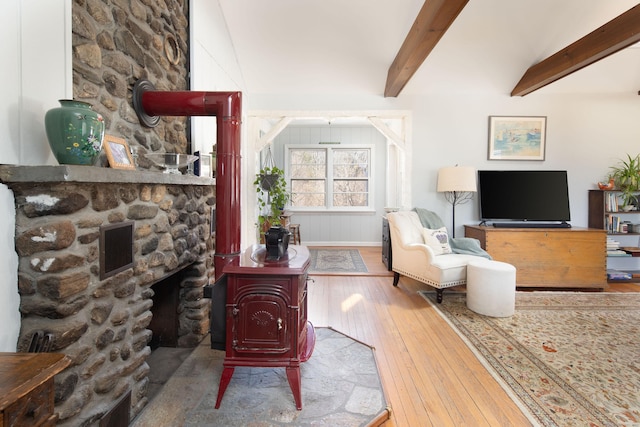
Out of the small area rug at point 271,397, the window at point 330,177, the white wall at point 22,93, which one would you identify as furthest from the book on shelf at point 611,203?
the white wall at point 22,93

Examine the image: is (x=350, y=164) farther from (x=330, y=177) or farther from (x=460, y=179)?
(x=460, y=179)

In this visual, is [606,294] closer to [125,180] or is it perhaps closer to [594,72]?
[594,72]

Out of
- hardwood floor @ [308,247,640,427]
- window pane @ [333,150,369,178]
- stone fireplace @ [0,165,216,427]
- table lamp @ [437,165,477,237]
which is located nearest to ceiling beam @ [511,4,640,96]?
table lamp @ [437,165,477,237]

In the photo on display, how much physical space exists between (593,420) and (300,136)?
5952mm

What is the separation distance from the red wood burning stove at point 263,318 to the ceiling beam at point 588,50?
3677mm

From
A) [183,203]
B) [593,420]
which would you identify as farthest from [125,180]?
[593,420]

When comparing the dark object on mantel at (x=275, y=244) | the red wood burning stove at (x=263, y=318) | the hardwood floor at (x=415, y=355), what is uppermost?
the dark object on mantel at (x=275, y=244)

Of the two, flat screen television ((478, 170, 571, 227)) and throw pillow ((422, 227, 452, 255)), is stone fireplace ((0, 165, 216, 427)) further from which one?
flat screen television ((478, 170, 571, 227))

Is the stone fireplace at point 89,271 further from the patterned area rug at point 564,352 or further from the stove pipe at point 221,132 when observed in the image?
Answer: the patterned area rug at point 564,352

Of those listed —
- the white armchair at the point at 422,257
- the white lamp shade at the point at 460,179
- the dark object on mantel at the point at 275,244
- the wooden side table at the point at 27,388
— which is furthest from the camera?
the white lamp shade at the point at 460,179

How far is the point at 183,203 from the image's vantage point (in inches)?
83.8

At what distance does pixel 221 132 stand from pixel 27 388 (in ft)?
4.70

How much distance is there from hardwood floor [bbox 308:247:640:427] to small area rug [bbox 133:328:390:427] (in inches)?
5.8

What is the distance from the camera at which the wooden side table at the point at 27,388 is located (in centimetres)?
67
